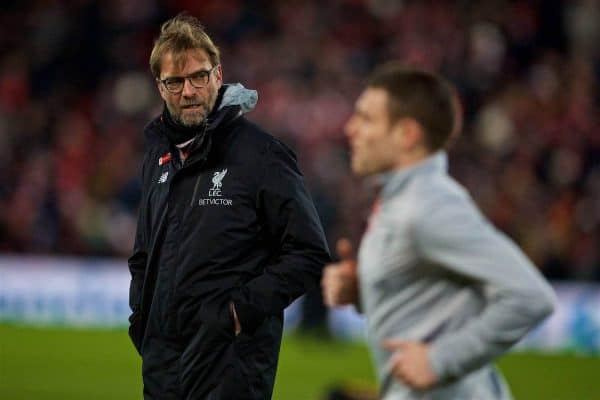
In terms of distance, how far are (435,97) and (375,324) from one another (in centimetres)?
68

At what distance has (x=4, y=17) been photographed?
813 inches

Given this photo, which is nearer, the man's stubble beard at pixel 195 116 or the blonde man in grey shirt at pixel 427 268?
the blonde man in grey shirt at pixel 427 268

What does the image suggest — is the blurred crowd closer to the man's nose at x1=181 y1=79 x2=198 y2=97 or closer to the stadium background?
the stadium background

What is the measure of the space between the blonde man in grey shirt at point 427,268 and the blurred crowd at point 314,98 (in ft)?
33.7

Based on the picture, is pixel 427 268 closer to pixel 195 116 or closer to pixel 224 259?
pixel 224 259

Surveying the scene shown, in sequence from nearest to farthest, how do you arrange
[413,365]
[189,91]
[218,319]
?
1. [413,365]
2. [218,319]
3. [189,91]

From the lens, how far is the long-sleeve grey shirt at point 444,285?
322 centimetres

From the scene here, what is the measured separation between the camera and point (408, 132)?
11.2 ft

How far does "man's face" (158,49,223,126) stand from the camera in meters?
4.64

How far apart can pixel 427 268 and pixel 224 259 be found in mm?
1348

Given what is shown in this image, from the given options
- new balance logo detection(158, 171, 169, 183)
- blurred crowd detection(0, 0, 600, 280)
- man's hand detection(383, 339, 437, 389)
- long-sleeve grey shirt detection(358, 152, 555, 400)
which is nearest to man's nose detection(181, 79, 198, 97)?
new balance logo detection(158, 171, 169, 183)

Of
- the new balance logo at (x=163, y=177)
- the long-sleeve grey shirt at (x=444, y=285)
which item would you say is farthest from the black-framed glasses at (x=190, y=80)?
the long-sleeve grey shirt at (x=444, y=285)

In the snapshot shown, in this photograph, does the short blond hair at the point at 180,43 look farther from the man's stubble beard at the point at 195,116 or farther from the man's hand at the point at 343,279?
the man's hand at the point at 343,279

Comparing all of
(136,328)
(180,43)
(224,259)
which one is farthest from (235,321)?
(180,43)
